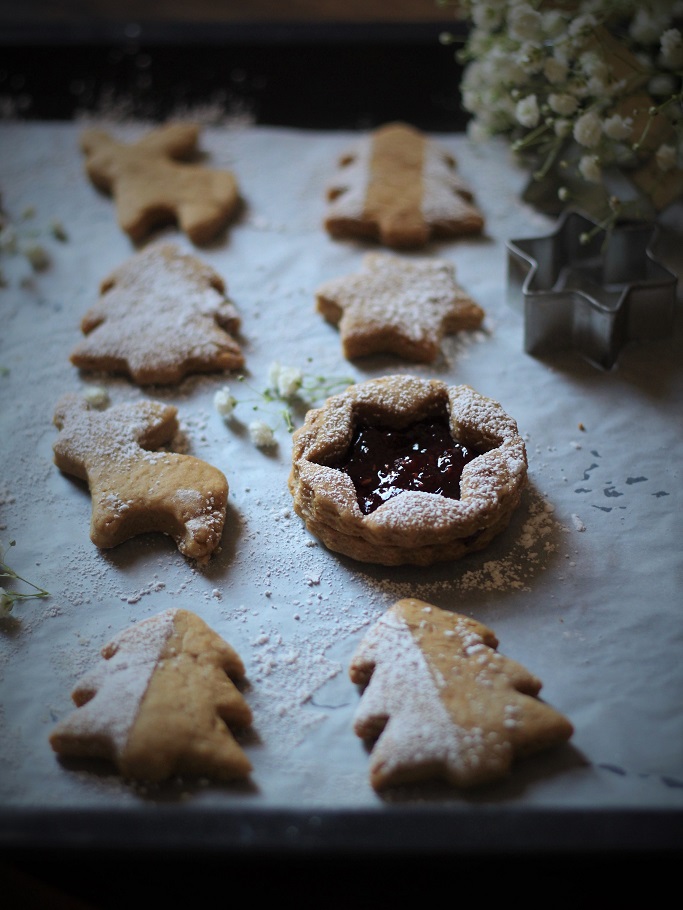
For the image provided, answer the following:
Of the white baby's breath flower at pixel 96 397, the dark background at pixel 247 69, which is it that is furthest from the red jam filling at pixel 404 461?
the dark background at pixel 247 69

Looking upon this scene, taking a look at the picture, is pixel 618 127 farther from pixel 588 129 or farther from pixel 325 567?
pixel 325 567

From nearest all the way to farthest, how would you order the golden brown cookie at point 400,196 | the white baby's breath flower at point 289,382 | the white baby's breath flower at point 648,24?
the white baby's breath flower at point 289,382
the white baby's breath flower at point 648,24
the golden brown cookie at point 400,196

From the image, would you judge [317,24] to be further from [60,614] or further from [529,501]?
[60,614]

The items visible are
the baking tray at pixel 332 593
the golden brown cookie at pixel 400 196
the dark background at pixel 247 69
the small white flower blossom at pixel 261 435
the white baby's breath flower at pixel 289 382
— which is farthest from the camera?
the dark background at pixel 247 69

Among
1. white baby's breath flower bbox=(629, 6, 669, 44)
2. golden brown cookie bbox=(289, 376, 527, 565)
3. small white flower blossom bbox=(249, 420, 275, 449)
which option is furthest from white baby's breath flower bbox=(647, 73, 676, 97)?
small white flower blossom bbox=(249, 420, 275, 449)

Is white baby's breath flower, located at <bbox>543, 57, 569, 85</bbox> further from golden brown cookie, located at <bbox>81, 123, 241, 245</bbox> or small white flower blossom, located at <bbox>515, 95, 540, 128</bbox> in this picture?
golden brown cookie, located at <bbox>81, 123, 241, 245</bbox>

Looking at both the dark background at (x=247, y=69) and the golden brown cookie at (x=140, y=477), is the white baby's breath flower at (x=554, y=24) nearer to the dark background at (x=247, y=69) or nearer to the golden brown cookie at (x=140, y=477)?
the dark background at (x=247, y=69)

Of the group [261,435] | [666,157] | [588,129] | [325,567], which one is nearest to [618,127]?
[588,129]
